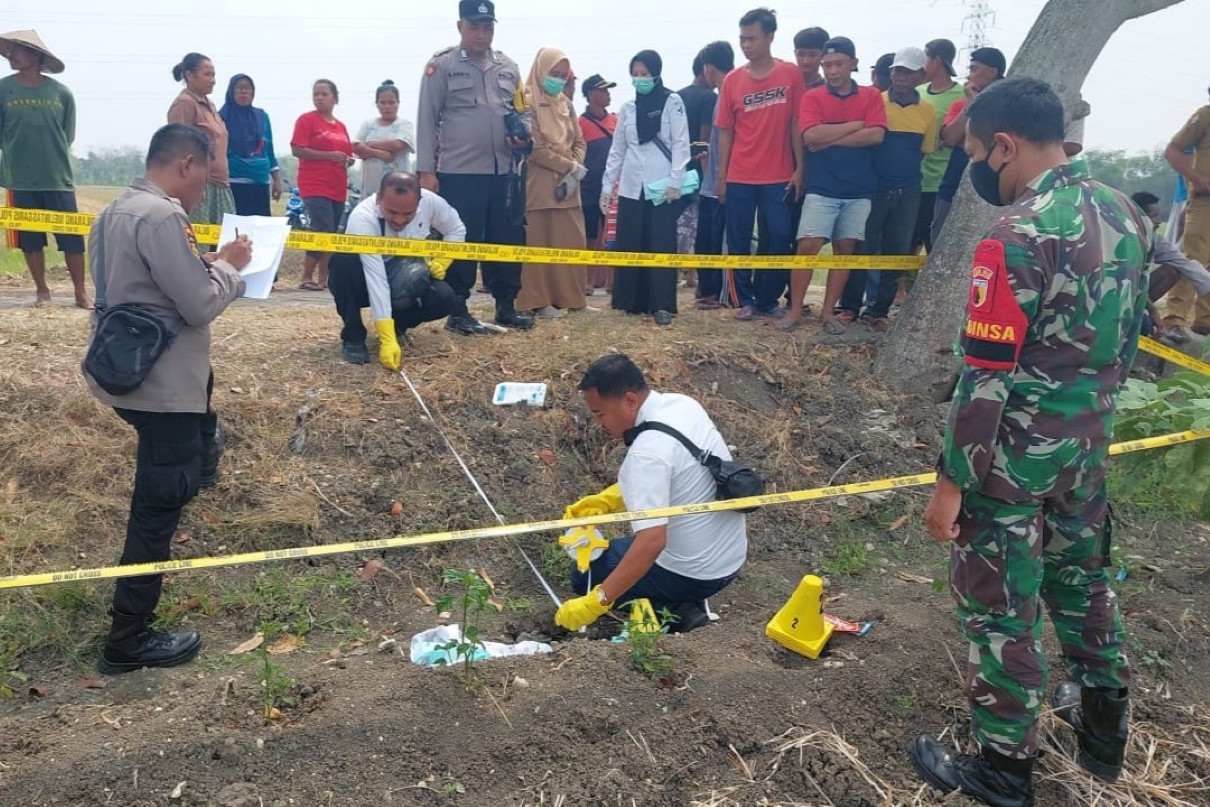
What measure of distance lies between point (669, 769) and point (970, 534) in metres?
1.17

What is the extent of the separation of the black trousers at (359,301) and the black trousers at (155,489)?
2.16 m

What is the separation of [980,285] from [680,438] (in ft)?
5.15

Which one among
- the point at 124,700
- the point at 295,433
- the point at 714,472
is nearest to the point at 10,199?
the point at 295,433

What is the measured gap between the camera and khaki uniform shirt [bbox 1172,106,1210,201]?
698cm

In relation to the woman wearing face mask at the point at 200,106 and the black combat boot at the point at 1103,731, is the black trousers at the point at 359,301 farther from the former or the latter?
the black combat boot at the point at 1103,731

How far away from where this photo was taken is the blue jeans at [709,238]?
7.59 meters

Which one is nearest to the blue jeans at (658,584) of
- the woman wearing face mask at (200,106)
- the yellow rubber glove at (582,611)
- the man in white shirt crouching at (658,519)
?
the man in white shirt crouching at (658,519)

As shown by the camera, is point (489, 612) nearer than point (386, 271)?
Yes

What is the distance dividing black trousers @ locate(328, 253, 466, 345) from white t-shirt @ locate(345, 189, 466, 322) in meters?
0.07

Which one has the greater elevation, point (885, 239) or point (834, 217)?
point (834, 217)

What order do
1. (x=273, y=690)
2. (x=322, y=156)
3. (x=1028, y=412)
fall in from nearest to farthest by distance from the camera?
(x=1028, y=412), (x=273, y=690), (x=322, y=156)

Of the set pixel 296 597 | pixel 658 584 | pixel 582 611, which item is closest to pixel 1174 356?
pixel 658 584

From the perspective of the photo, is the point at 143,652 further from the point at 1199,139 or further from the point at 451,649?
the point at 1199,139

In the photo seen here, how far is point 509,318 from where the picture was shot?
642 cm
